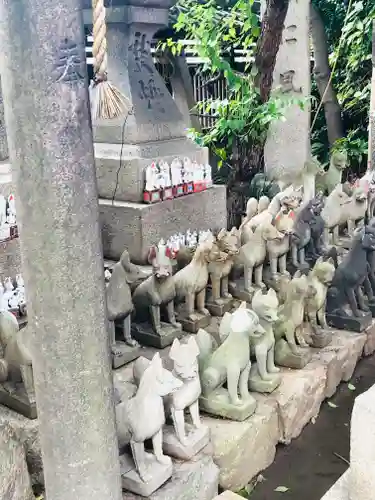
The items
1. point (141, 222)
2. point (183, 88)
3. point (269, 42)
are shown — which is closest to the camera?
point (141, 222)

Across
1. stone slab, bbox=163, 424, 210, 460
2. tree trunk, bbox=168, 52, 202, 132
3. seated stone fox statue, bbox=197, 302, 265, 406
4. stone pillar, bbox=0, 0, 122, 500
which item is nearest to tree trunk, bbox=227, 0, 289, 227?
tree trunk, bbox=168, 52, 202, 132

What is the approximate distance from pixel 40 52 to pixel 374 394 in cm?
163

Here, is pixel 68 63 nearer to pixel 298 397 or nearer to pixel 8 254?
pixel 8 254

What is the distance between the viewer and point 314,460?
3.14 m

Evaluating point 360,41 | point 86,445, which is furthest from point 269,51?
point 86,445

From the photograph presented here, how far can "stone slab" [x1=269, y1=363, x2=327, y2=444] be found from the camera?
314 centimetres

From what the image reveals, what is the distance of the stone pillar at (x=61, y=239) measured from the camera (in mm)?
1717

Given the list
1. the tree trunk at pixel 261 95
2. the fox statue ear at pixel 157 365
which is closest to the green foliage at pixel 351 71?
the tree trunk at pixel 261 95

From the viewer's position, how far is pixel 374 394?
214cm

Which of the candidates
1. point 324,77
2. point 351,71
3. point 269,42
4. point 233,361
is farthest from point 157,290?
point 351,71

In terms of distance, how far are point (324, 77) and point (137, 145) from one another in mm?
6170

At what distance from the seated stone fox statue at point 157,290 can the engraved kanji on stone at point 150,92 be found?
154 centimetres

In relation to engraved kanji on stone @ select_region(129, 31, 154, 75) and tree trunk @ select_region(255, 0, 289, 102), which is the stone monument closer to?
engraved kanji on stone @ select_region(129, 31, 154, 75)

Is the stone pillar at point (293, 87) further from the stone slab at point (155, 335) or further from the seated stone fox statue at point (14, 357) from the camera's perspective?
the seated stone fox statue at point (14, 357)
